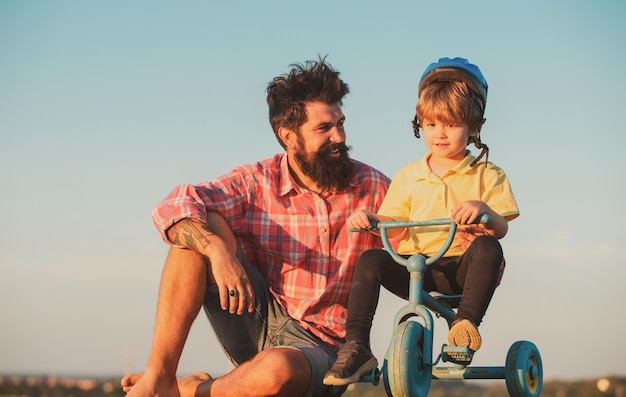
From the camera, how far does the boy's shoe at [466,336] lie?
4.42 m

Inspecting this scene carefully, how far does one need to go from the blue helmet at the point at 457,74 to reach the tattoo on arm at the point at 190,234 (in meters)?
1.50

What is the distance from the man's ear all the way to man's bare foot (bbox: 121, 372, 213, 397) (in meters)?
1.67

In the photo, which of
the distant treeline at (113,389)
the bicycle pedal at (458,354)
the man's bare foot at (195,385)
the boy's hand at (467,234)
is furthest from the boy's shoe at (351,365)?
the distant treeline at (113,389)

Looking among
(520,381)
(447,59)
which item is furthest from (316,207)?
(520,381)

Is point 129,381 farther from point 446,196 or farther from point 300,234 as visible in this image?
point 446,196

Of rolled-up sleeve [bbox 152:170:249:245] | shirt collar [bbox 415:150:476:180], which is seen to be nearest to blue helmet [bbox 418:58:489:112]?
shirt collar [bbox 415:150:476:180]

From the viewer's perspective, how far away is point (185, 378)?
5625 millimetres

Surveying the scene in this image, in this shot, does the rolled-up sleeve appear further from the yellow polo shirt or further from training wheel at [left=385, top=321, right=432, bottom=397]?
training wheel at [left=385, top=321, right=432, bottom=397]

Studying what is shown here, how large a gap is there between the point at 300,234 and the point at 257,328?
66cm

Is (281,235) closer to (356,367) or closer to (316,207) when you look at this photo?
(316,207)

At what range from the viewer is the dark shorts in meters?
5.63

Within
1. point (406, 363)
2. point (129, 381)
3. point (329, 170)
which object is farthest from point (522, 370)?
point (129, 381)

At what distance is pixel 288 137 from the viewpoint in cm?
634

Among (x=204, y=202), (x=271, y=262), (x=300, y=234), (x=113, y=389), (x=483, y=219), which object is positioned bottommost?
(x=113, y=389)
